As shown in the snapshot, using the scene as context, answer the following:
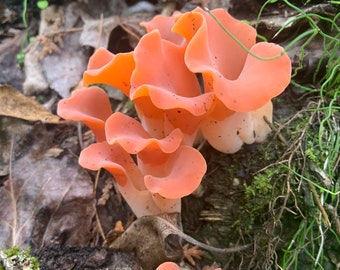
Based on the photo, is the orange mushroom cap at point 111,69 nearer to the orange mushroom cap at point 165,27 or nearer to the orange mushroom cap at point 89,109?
the orange mushroom cap at point 89,109

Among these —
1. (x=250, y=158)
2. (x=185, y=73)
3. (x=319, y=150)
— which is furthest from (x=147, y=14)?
(x=319, y=150)

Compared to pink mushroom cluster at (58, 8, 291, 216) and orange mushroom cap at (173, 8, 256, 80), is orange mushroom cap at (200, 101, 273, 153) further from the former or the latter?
orange mushroom cap at (173, 8, 256, 80)

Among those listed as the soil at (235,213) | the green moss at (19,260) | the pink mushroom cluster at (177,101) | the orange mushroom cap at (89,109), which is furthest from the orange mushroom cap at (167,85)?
the green moss at (19,260)

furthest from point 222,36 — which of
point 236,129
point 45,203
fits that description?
point 45,203

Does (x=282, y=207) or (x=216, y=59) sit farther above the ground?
(x=216, y=59)

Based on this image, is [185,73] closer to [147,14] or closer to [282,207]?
[282,207]
